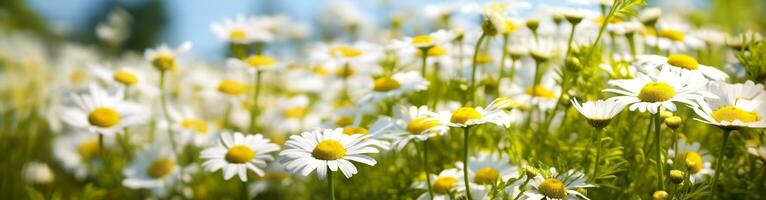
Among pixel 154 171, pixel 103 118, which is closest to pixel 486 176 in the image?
pixel 103 118

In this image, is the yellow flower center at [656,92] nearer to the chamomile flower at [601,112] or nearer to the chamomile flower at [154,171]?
the chamomile flower at [601,112]

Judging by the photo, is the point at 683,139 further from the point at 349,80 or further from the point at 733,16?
the point at 733,16

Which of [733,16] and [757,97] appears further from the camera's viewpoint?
[733,16]

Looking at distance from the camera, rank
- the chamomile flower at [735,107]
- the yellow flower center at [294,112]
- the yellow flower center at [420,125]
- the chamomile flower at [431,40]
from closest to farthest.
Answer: the chamomile flower at [735,107] → the yellow flower center at [420,125] → the chamomile flower at [431,40] → the yellow flower center at [294,112]

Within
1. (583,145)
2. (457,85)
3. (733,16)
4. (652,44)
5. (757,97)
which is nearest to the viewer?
(757,97)

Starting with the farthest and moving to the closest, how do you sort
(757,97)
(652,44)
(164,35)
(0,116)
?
(164,35) → (0,116) → (652,44) → (757,97)

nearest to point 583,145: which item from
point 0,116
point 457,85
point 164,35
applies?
point 457,85

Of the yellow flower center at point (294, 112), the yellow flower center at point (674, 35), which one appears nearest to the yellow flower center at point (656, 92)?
the yellow flower center at point (674, 35)

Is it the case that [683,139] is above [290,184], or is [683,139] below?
above
